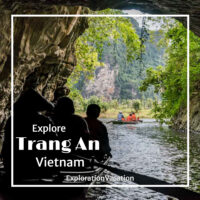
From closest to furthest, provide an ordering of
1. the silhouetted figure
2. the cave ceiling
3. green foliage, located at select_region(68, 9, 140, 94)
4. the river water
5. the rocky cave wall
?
1. the silhouetted figure
2. the cave ceiling
3. the river water
4. the rocky cave wall
5. green foliage, located at select_region(68, 9, 140, 94)

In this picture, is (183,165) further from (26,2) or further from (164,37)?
(164,37)

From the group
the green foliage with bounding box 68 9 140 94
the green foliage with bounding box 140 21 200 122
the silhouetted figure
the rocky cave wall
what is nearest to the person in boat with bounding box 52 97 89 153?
the silhouetted figure

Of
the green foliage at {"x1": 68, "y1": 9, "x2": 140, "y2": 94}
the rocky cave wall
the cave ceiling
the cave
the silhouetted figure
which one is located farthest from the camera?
the green foliage at {"x1": 68, "y1": 9, "x2": 140, "y2": 94}

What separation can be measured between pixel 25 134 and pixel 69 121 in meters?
1.13

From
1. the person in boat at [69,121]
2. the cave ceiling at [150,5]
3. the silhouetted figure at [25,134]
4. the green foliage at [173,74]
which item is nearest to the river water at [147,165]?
the person in boat at [69,121]

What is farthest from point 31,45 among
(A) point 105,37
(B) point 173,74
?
(B) point 173,74

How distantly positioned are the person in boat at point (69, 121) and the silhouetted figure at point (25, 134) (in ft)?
1.18

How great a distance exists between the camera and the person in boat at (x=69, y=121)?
6184 mm

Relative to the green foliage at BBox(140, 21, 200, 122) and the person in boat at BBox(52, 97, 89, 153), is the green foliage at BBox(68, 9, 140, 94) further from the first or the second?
the person in boat at BBox(52, 97, 89, 153)

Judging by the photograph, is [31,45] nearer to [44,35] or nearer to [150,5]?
[44,35]

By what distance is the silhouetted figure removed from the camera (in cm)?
546

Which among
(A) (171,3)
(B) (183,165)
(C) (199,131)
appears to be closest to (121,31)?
(B) (183,165)

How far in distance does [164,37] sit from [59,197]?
16.6 metres

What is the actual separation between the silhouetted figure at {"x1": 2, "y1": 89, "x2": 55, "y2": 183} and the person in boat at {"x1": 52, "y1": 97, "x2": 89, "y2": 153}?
14.2 inches
